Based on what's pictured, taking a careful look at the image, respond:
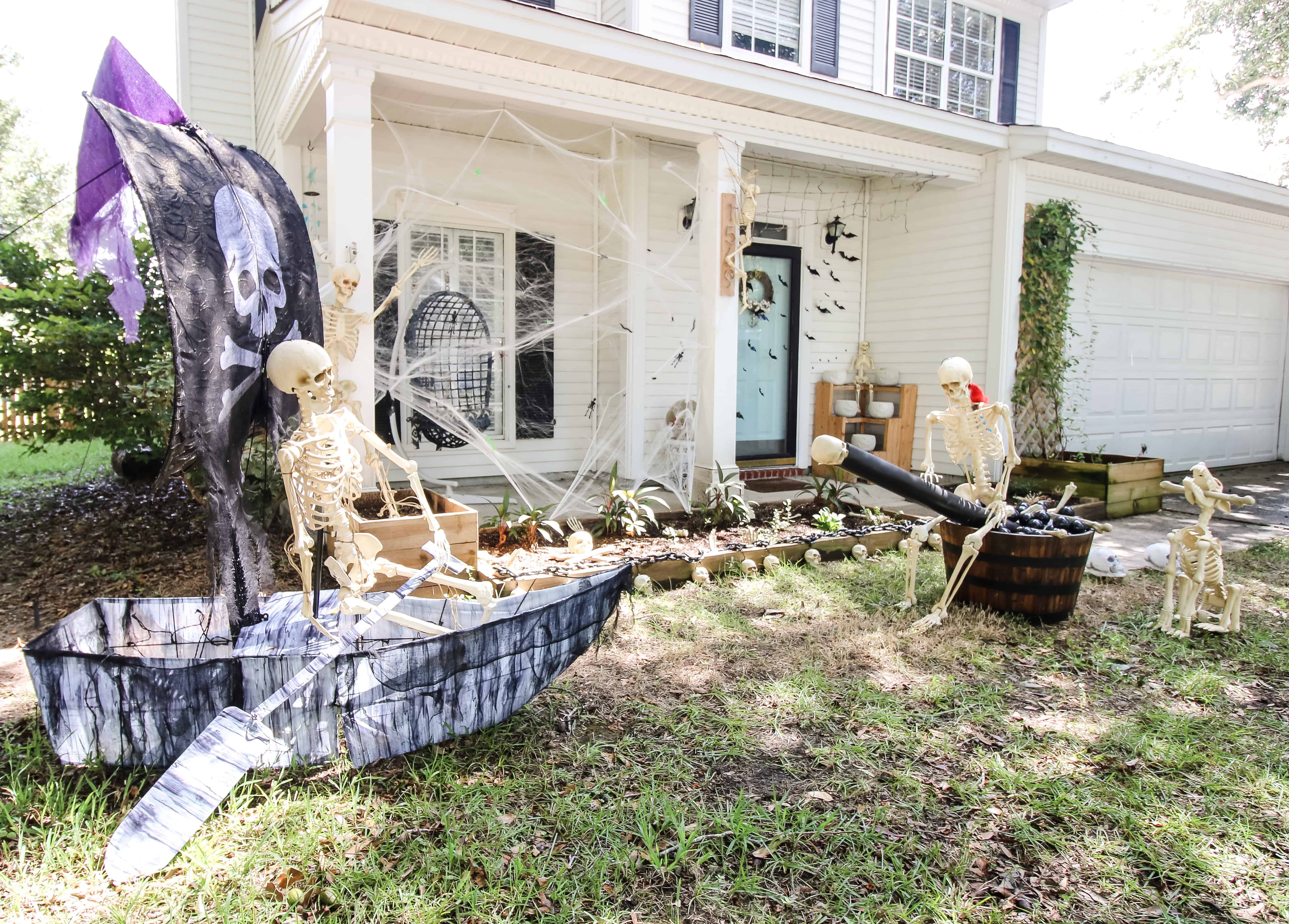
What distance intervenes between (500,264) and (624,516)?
3346 millimetres

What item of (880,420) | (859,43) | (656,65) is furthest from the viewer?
(859,43)

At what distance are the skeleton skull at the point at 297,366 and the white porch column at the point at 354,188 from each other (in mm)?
2412

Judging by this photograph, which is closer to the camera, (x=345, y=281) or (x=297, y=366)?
(x=297, y=366)

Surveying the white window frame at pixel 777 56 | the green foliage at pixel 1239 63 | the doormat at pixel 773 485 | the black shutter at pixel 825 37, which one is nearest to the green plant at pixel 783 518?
the doormat at pixel 773 485

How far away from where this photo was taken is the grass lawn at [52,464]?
26.7 feet

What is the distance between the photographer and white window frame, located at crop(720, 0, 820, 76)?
25.6 ft

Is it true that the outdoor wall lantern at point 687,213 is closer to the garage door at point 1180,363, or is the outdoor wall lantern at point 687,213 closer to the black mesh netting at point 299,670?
the garage door at point 1180,363

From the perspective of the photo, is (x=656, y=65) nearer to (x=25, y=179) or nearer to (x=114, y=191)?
(x=114, y=191)

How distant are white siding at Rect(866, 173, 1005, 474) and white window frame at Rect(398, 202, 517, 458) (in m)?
4.45

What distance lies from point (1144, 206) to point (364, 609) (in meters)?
10.1

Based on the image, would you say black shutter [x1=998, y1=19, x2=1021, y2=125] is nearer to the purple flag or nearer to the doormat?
the doormat

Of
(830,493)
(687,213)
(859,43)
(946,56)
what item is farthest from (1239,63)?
(830,493)

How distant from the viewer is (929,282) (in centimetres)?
867

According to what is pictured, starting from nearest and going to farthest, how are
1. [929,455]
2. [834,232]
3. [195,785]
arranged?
1. [195,785]
2. [929,455]
3. [834,232]
